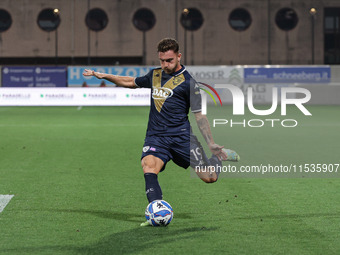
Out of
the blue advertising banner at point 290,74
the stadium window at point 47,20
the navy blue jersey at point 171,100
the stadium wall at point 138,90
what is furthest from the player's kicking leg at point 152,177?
the stadium window at point 47,20

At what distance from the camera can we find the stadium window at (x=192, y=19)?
165 feet

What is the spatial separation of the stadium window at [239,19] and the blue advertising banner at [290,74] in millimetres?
13307

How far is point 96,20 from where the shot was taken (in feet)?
165

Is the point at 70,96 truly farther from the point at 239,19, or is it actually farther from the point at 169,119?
the point at 239,19

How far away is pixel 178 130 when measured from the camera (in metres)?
6.38

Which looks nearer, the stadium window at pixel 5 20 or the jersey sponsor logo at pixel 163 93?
the jersey sponsor logo at pixel 163 93

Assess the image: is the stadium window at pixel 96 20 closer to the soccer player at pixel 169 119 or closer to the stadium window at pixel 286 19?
the stadium window at pixel 286 19

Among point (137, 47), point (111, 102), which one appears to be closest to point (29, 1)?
point (137, 47)

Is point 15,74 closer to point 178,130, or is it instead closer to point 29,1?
point 29,1

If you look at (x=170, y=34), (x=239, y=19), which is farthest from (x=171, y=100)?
(x=239, y=19)

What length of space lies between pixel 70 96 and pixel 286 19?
27723 mm

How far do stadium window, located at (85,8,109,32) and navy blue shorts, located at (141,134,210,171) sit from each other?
45.1 m

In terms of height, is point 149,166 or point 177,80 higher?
point 177,80

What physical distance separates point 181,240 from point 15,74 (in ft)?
124
